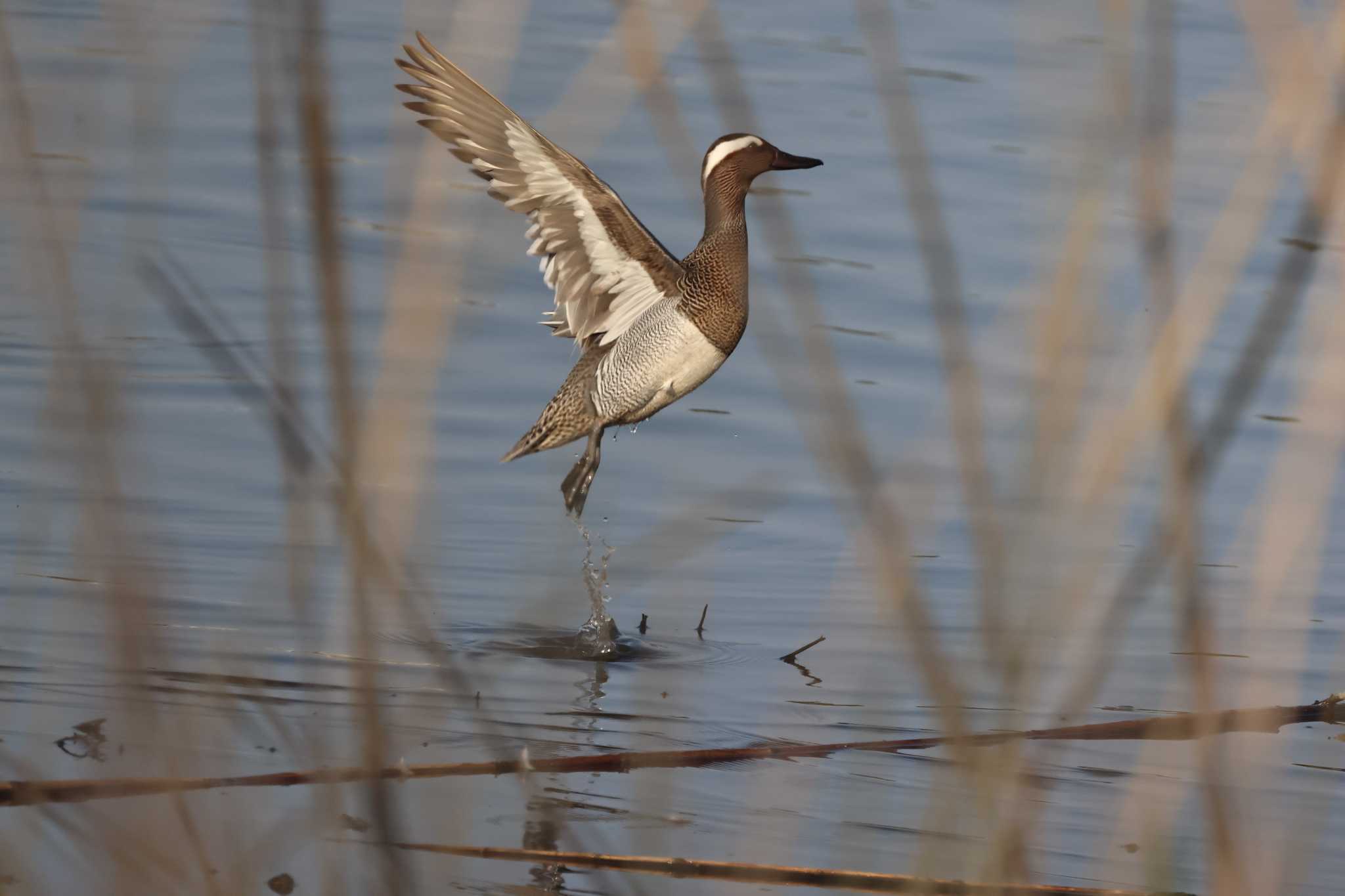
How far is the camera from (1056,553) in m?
2.11

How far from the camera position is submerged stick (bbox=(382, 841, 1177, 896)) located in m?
2.17

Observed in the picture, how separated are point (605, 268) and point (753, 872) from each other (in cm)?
389

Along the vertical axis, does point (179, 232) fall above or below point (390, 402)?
above

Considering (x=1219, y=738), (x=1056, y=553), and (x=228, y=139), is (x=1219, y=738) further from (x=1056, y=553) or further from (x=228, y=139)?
(x=228, y=139)

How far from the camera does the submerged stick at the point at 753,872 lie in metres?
2.17

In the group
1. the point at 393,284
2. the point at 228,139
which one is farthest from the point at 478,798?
the point at 228,139

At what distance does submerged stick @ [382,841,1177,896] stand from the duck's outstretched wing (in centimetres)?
302

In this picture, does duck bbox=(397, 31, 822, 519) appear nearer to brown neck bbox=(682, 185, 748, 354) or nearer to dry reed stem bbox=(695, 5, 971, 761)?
brown neck bbox=(682, 185, 748, 354)

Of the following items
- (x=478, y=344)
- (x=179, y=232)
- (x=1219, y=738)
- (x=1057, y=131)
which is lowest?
(x=1219, y=738)

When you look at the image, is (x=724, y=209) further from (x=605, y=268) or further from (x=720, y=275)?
(x=605, y=268)

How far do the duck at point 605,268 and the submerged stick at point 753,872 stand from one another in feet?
11.0

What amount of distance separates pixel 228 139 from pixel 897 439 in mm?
5463

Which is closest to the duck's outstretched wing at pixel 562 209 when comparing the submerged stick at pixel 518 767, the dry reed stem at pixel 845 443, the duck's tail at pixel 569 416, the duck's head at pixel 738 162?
the duck's tail at pixel 569 416

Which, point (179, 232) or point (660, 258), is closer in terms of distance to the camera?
point (660, 258)
